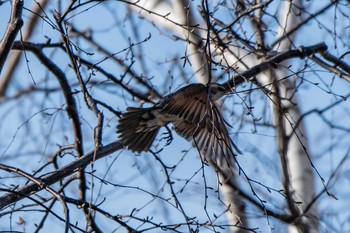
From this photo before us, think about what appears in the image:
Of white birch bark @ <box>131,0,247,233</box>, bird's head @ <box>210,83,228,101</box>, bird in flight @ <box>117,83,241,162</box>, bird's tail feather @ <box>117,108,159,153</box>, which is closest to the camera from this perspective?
bird's head @ <box>210,83,228,101</box>

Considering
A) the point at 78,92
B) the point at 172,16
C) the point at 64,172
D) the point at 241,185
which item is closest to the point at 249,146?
the point at 241,185

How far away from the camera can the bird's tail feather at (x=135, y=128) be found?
4559mm

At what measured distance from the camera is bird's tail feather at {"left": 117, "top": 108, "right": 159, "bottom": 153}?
15.0 ft

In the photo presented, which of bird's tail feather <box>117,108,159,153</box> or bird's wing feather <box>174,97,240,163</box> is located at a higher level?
bird's tail feather <box>117,108,159,153</box>

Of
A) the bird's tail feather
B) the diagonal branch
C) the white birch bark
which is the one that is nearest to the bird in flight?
the bird's tail feather

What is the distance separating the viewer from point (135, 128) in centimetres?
455

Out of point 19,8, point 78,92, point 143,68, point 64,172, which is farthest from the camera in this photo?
point 143,68

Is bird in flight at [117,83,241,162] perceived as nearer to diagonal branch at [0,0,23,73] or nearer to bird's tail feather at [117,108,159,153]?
bird's tail feather at [117,108,159,153]

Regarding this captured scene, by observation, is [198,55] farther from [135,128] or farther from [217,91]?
[217,91]

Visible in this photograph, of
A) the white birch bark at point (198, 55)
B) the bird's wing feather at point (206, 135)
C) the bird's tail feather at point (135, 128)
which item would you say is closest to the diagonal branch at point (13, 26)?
the bird's wing feather at point (206, 135)

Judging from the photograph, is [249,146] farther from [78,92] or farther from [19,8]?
[19,8]

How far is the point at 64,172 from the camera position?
11.6ft

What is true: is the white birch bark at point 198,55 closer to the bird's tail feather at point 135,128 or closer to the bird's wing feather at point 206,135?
the bird's wing feather at point 206,135

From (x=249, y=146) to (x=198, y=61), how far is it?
0.70 metres
